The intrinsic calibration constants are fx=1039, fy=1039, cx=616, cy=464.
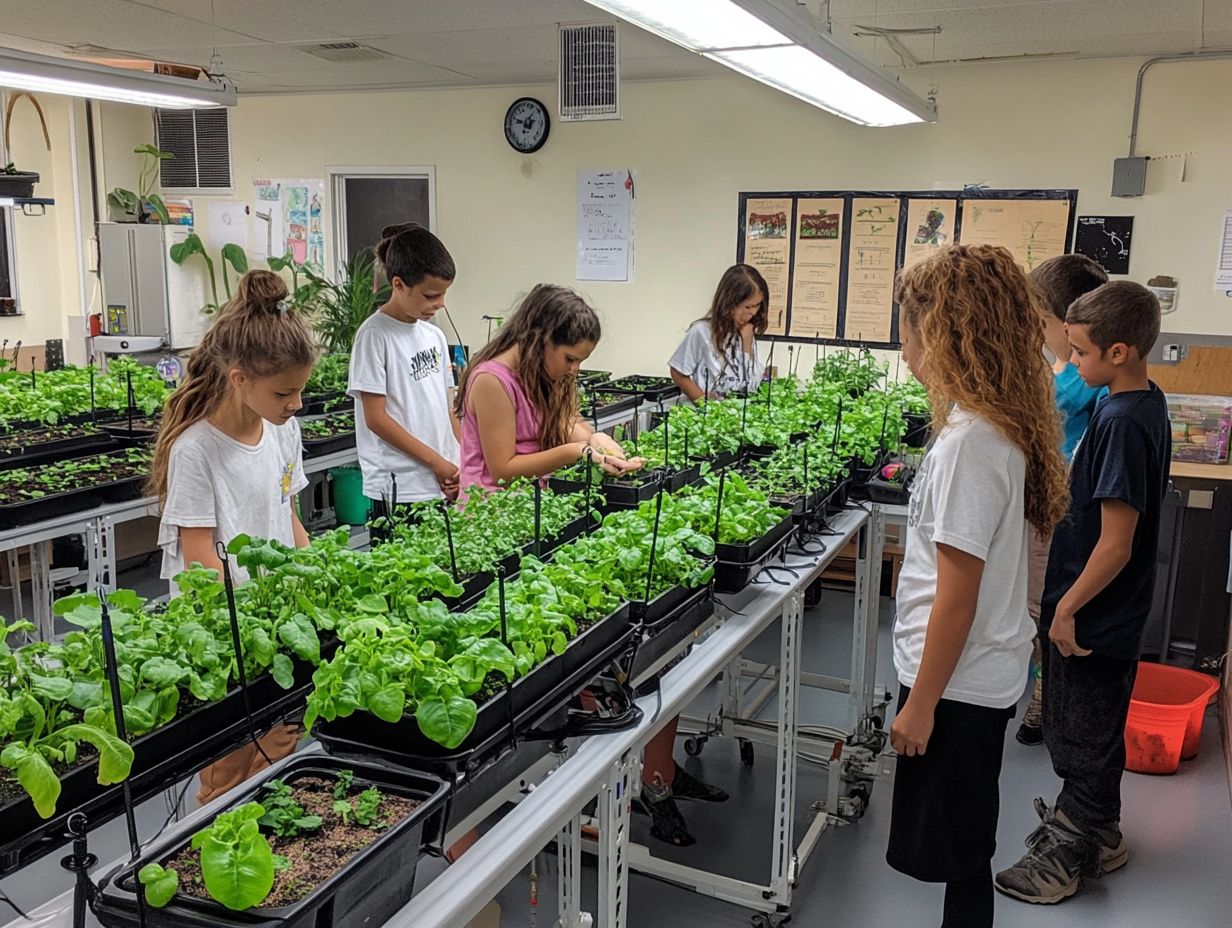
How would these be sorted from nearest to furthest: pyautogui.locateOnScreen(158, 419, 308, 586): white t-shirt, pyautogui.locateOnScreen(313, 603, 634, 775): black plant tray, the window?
1. pyautogui.locateOnScreen(313, 603, 634, 775): black plant tray
2. pyautogui.locateOnScreen(158, 419, 308, 586): white t-shirt
3. the window

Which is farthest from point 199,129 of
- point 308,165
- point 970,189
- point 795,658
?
point 795,658

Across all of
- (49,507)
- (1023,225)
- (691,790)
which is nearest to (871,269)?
(1023,225)

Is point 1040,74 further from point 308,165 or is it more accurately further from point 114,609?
point 114,609

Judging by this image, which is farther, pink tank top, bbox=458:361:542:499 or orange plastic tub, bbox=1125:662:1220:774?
orange plastic tub, bbox=1125:662:1220:774

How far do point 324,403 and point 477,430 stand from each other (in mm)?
2615

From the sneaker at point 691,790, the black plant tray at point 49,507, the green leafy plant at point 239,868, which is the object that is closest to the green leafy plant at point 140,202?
the black plant tray at point 49,507

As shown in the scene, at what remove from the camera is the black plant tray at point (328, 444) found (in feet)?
14.4

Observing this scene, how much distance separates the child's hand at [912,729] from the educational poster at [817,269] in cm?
435

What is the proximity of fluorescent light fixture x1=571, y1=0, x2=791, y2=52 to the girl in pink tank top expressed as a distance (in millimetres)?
734

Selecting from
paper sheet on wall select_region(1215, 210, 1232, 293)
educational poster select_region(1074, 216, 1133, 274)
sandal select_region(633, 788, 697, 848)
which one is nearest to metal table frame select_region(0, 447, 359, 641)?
sandal select_region(633, 788, 697, 848)

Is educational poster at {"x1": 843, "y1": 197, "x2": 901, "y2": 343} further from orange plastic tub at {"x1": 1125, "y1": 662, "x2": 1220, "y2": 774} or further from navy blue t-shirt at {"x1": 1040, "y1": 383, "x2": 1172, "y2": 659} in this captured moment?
navy blue t-shirt at {"x1": 1040, "y1": 383, "x2": 1172, "y2": 659}

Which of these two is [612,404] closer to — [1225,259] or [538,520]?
[1225,259]

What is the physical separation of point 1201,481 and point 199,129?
6.91 metres

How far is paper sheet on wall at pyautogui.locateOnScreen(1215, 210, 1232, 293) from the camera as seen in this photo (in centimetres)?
518
